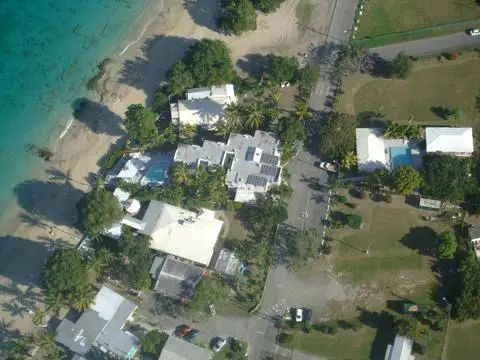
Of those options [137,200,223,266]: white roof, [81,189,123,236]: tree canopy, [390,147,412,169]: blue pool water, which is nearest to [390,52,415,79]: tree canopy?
[390,147,412,169]: blue pool water

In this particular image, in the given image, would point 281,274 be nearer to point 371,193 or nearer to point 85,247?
point 371,193

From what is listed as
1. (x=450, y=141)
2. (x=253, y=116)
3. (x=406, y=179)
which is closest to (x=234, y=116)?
(x=253, y=116)

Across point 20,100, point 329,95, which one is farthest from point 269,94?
point 20,100

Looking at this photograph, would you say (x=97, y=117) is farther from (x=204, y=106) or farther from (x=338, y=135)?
(x=338, y=135)

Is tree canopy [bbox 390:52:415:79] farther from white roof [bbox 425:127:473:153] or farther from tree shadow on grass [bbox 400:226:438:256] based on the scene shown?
tree shadow on grass [bbox 400:226:438:256]

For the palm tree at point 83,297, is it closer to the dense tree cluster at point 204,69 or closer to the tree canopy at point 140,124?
the tree canopy at point 140,124

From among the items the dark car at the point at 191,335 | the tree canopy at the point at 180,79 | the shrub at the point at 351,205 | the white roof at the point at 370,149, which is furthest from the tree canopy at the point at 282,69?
the dark car at the point at 191,335
